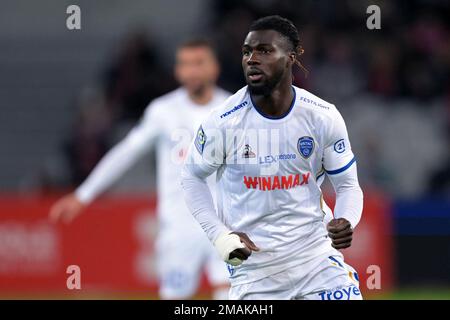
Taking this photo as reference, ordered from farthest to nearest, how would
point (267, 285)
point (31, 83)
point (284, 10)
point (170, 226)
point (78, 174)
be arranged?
point (31, 83)
point (284, 10)
point (78, 174)
point (170, 226)
point (267, 285)

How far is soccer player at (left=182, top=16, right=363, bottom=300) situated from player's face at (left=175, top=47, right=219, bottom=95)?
325 cm

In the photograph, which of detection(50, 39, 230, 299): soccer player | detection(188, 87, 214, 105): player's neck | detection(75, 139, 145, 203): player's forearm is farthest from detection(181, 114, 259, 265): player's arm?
detection(188, 87, 214, 105): player's neck

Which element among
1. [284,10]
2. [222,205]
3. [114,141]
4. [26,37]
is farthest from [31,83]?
[222,205]

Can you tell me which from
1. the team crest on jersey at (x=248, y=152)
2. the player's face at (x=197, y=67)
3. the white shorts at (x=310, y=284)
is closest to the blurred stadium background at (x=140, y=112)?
the player's face at (x=197, y=67)

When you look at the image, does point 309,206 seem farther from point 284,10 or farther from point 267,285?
point 284,10

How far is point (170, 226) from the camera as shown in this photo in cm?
954

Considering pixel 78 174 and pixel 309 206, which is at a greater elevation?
pixel 78 174

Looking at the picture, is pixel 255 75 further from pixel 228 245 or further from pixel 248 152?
pixel 228 245

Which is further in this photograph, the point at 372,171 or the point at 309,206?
the point at 372,171

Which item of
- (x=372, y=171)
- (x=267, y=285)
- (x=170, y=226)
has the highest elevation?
(x=372, y=171)

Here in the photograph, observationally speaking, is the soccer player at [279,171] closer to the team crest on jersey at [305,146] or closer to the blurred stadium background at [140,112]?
the team crest on jersey at [305,146]

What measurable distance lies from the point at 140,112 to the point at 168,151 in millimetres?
6971

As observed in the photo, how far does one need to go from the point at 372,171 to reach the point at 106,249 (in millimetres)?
4445

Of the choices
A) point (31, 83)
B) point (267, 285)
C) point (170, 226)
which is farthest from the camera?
point (31, 83)
